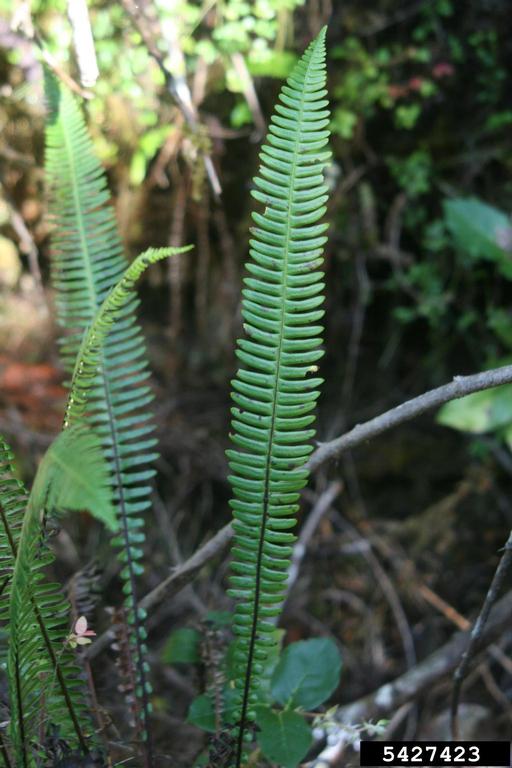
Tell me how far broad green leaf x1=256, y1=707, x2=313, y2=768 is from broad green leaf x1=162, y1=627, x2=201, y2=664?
7.1 inches

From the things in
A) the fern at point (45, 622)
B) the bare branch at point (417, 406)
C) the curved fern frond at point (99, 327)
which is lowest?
the fern at point (45, 622)

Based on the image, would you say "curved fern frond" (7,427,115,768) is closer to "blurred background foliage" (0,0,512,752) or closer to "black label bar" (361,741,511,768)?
"black label bar" (361,741,511,768)

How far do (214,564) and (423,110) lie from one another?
1547 mm

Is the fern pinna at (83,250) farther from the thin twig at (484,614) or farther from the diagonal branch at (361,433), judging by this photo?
the thin twig at (484,614)

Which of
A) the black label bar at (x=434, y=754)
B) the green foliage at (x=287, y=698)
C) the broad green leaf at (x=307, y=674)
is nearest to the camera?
the green foliage at (x=287, y=698)

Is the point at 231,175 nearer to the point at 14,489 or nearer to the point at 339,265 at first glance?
the point at 339,265

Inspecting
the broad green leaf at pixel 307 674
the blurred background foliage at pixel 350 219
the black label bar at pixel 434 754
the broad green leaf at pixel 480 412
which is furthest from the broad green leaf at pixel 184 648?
the broad green leaf at pixel 480 412

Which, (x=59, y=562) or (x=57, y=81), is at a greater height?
(x=57, y=81)

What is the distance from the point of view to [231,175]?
7.79ft

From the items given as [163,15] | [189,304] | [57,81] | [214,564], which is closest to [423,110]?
[163,15]

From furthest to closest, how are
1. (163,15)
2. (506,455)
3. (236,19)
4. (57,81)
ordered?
(506,455) → (236,19) → (163,15) → (57,81)

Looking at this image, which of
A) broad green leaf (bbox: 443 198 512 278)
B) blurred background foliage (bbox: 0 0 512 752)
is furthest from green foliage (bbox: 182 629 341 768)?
broad green leaf (bbox: 443 198 512 278)

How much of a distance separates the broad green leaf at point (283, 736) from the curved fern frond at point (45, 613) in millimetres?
252

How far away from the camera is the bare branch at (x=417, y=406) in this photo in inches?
38.7
